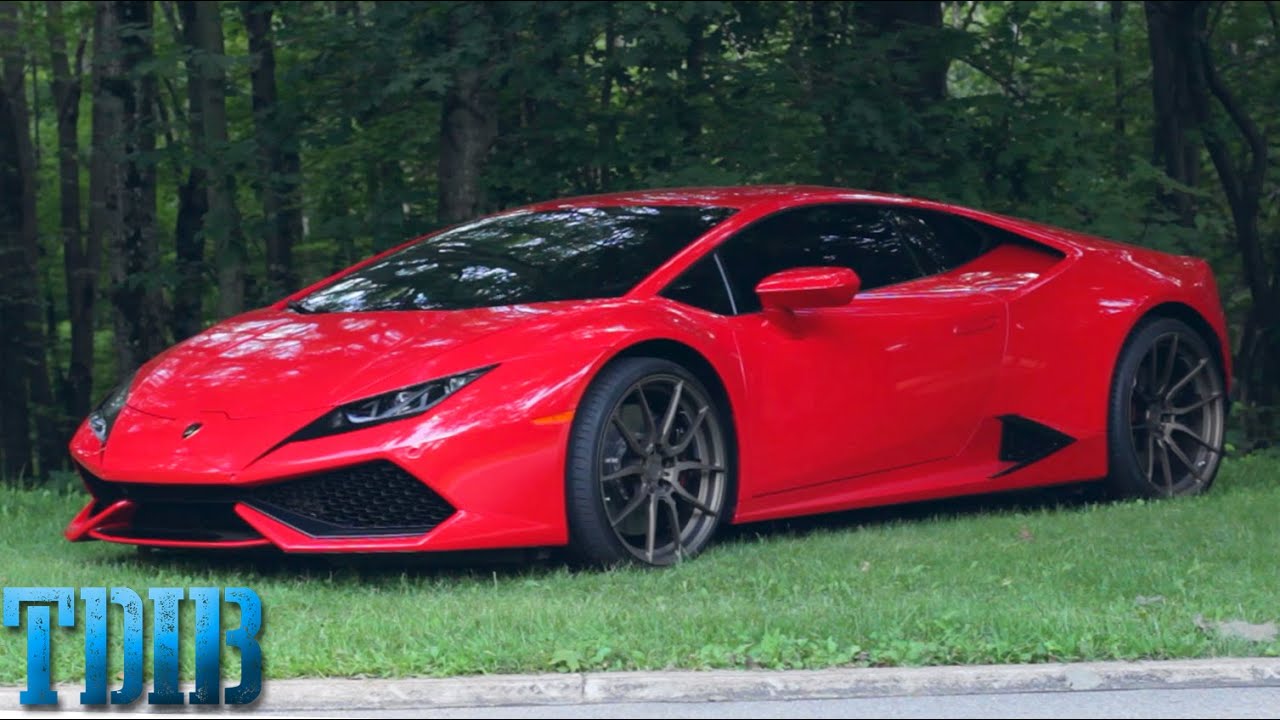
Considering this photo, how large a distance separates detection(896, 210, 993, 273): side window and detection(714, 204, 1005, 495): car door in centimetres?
6

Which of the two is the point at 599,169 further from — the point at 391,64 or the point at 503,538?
the point at 503,538

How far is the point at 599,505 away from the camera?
659 cm

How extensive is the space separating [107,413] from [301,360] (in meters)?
0.87

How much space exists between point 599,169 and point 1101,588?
7953 millimetres

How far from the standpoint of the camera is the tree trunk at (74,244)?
2595cm

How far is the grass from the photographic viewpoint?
206 inches

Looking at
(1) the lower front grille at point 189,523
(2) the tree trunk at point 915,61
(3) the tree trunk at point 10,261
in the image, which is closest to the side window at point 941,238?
(1) the lower front grille at point 189,523

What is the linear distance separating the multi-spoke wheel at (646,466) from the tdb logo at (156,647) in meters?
1.33

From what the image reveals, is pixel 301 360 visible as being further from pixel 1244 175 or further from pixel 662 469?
pixel 1244 175

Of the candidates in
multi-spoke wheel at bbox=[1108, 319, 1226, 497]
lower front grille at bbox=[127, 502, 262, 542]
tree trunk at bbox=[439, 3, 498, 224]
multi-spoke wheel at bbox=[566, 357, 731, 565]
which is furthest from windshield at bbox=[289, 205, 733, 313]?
tree trunk at bbox=[439, 3, 498, 224]

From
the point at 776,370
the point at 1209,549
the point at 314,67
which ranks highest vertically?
the point at 314,67

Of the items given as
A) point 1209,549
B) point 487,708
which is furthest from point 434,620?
point 1209,549

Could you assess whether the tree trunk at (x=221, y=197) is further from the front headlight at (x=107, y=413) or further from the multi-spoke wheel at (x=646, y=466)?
the multi-spoke wheel at (x=646, y=466)

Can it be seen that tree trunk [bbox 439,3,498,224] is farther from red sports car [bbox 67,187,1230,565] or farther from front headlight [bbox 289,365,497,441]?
front headlight [bbox 289,365,497,441]
